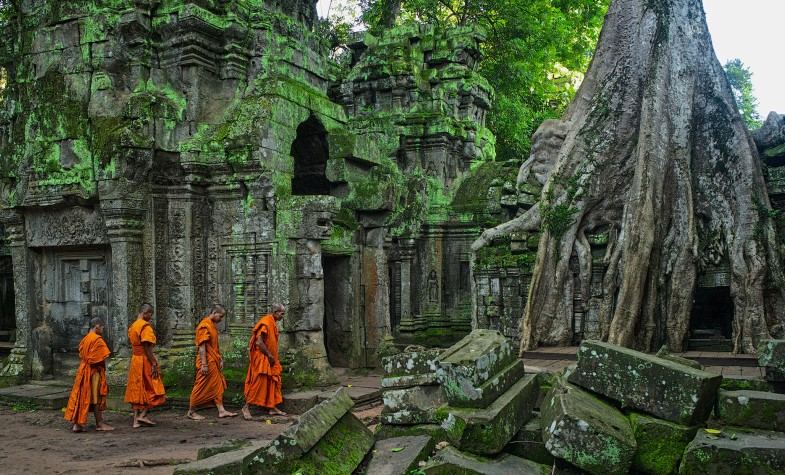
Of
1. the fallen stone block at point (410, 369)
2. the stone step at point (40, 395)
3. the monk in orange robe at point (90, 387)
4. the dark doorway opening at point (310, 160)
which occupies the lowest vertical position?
the stone step at point (40, 395)

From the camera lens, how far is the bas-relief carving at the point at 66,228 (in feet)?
30.5

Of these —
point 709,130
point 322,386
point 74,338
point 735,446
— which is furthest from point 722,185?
point 74,338

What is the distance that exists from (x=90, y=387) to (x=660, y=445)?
5.90 metres

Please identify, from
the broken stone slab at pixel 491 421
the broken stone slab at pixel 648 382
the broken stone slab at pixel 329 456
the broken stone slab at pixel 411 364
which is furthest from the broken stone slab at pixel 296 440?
the broken stone slab at pixel 648 382

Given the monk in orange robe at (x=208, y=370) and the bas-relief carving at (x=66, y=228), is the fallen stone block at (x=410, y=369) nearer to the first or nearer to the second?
→ the monk in orange robe at (x=208, y=370)

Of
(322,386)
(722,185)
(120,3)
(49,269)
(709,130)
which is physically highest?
(120,3)

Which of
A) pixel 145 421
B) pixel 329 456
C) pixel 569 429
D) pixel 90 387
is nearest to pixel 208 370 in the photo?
pixel 145 421

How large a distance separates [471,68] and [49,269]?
8905 millimetres

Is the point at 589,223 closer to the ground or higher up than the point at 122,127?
closer to the ground

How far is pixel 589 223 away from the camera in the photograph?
8477 mm

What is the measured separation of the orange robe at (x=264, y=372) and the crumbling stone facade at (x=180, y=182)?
722 millimetres

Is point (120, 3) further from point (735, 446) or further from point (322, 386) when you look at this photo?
point (735, 446)

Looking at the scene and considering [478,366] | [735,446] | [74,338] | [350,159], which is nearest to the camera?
[735,446]

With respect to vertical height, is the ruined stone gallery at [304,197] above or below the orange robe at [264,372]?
above
